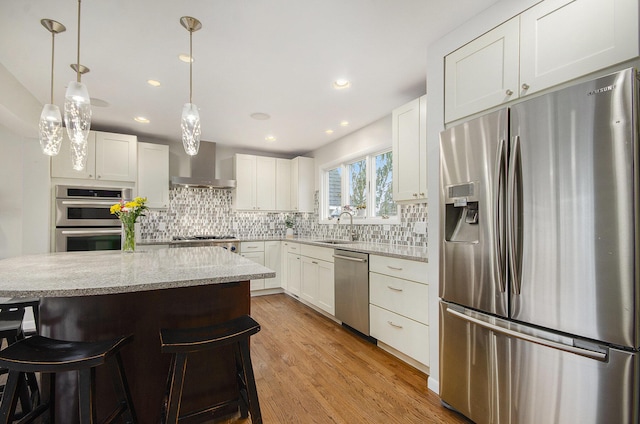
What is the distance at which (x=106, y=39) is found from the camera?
6.80ft

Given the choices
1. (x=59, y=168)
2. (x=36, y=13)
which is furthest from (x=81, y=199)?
(x=36, y=13)

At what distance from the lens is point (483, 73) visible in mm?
1793

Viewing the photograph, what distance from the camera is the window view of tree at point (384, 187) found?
3625 millimetres

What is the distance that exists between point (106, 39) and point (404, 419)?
3.19 m

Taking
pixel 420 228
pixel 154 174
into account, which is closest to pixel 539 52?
pixel 420 228

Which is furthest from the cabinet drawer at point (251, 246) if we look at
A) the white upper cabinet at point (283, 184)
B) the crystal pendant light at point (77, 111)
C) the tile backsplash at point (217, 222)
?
the crystal pendant light at point (77, 111)

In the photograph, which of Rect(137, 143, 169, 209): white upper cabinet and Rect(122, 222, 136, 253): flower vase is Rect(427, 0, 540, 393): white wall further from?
Rect(137, 143, 169, 209): white upper cabinet

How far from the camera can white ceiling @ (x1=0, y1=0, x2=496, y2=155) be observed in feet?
5.91

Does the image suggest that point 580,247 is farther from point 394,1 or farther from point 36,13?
point 36,13

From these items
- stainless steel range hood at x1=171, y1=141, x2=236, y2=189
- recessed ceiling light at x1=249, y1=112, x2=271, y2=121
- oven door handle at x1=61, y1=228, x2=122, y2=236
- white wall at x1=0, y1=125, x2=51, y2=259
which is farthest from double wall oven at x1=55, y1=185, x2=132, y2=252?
recessed ceiling light at x1=249, y1=112, x2=271, y2=121

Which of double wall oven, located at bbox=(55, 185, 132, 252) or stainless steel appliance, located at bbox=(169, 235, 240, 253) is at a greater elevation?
double wall oven, located at bbox=(55, 185, 132, 252)

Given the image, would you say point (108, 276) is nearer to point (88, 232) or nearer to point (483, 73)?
point (483, 73)

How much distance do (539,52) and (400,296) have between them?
73.4 inches

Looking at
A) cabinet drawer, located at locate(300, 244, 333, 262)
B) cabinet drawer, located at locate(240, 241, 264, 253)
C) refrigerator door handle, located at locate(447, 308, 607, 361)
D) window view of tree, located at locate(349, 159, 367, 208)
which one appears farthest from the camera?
cabinet drawer, located at locate(240, 241, 264, 253)
